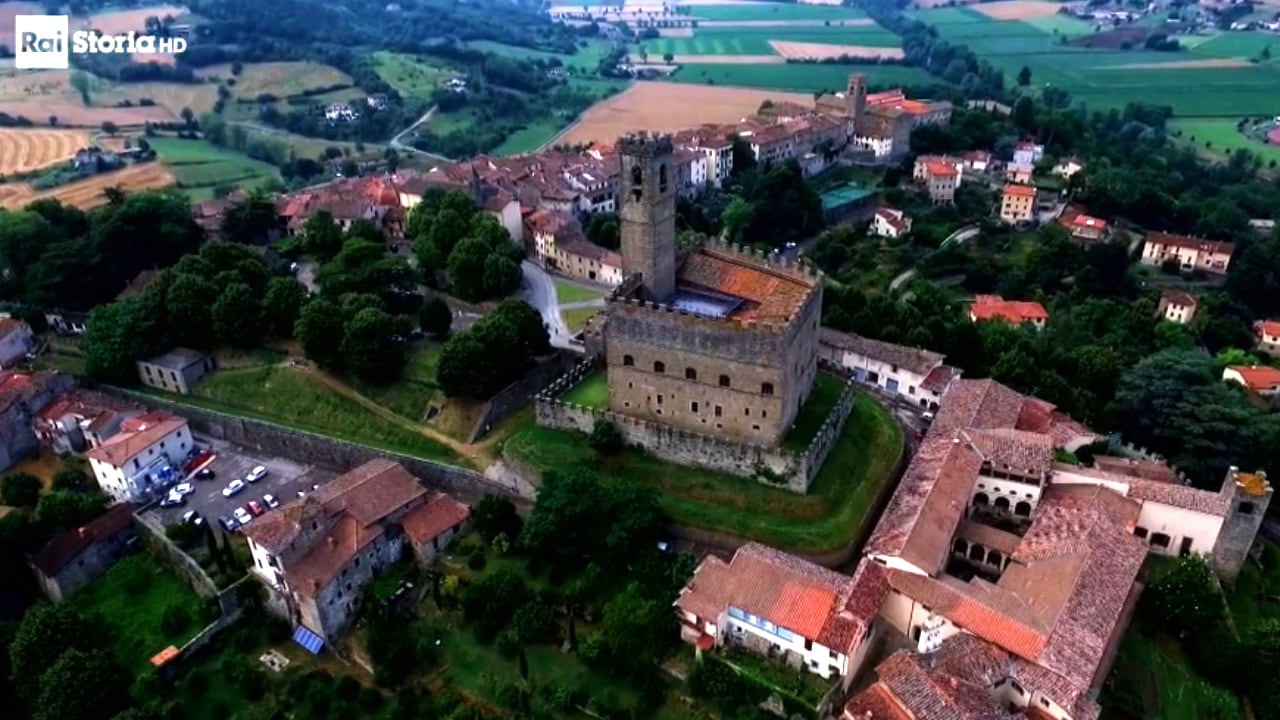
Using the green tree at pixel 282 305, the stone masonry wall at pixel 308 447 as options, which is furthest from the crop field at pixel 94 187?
the stone masonry wall at pixel 308 447

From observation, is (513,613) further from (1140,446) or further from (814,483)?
(1140,446)

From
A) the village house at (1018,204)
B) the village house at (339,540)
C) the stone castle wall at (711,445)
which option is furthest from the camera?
the village house at (1018,204)

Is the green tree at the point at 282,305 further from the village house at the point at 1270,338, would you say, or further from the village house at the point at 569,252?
the village house at the point at 1270,338

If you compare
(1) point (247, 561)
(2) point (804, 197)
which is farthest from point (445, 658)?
(2) point (804, 197)

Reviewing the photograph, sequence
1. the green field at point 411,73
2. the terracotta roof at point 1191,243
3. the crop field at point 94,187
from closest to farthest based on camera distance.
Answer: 1. the terracotta roof at point 1191,243
2. the crop field at point 94,187
3. the green field at point 411,73

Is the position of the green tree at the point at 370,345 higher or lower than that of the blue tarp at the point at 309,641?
higher

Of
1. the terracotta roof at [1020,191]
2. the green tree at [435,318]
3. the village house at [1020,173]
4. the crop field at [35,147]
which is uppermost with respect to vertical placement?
the village house at [1020,173]

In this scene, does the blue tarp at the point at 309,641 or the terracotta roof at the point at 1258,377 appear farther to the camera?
the terracotta roof at the point at 1258,377
